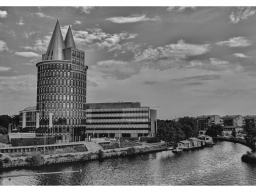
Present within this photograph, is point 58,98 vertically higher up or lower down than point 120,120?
higher up

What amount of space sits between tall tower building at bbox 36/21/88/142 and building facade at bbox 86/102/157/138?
951 centimetres

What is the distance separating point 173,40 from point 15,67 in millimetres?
49426

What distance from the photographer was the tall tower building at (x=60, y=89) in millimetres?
140125

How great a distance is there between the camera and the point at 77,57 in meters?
147

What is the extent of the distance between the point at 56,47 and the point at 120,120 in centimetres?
4491

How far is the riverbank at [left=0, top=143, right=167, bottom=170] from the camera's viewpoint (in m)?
74.7

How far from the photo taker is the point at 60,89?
141 metres

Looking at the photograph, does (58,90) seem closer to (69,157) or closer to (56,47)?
(56,47)

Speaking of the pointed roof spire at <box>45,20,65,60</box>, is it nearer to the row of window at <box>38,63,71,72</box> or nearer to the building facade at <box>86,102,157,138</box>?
the row of window at <box>38,63,71,72</box>

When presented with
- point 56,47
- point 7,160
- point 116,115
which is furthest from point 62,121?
point 7,160

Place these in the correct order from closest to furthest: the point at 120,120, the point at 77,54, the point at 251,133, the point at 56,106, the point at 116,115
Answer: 1. the point at 251,133
2. the point at 56,106
3. the point at 77,54
4. the point at 120,120
5. the point at 116,115

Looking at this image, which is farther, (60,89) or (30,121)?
(30,121)

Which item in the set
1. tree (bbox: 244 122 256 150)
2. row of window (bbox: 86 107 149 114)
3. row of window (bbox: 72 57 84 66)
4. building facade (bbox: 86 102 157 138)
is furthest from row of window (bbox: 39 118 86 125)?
tree (bbox: 244 122 256 150)

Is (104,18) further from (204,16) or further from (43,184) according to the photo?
(43,184)
